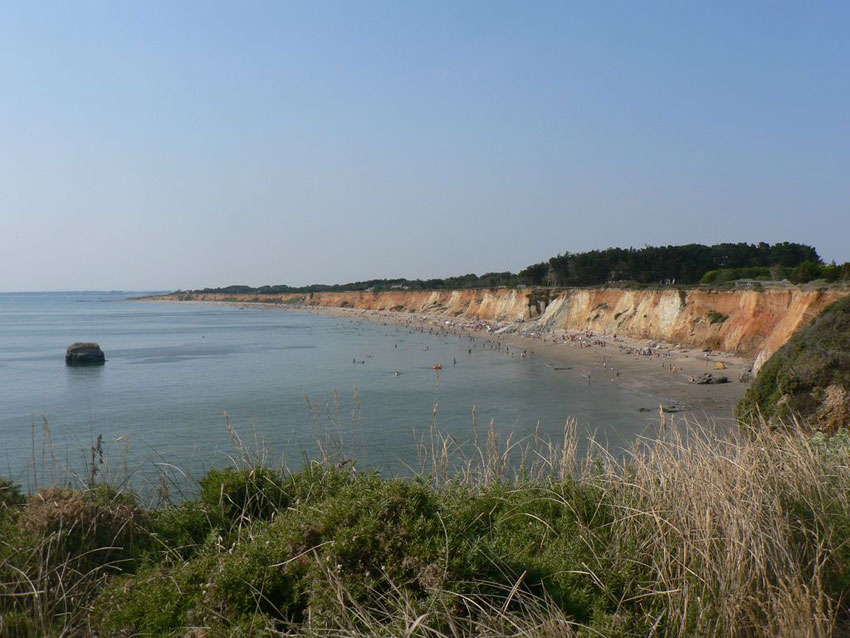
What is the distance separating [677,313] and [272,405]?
27124 millimetres

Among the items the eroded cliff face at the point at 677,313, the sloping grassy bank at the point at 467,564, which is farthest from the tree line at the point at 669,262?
the sloping grassy bank at the point at 467,564

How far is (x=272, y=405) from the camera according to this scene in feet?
74.7

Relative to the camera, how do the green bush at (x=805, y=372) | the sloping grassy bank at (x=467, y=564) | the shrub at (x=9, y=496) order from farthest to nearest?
the green bush at (x=805, y=372) < the shrub at (x=9, y=496) < the sloping grassy bank at (x=467, y=564)

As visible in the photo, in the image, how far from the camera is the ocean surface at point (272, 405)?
12531 millimetres

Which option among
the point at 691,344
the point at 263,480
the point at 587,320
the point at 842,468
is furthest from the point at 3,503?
the point at 587,320

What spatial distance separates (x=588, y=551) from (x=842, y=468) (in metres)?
2.76

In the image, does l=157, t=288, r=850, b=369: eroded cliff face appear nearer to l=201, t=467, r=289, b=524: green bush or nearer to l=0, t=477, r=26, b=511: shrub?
l=201, t=467, r=289, b=524: green bush

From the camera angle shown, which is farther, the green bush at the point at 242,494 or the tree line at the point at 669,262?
the tree line at the point at 669,262

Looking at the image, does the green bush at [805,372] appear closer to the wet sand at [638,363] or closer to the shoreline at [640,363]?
the wet sand at [638,363]

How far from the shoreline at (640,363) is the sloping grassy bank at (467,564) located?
18.0 feet

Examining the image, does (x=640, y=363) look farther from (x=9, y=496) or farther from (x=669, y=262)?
(x=669, y=262)

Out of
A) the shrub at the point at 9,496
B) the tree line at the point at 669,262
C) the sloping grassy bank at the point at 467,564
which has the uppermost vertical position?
A: the tree line at the point at 669,262

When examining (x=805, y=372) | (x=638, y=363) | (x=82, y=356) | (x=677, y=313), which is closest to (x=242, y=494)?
(x=805, y=372)

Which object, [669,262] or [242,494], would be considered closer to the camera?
[242,494]
